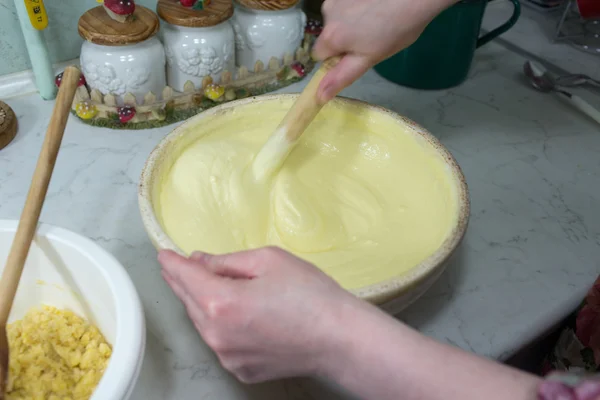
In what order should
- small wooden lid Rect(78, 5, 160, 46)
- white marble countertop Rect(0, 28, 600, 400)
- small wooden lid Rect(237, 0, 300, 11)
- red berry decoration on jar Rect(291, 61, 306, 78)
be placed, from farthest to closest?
red berry decoration on jar Rect(291, 61, 306, 78), small wooden lid Rect(237, 0, 300, 11), small wooden lid Rect(78, 5, 160, 46), white marble countertop Rect(0, 28, 600, 400)

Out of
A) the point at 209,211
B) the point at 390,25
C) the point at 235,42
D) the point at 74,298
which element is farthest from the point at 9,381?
the point at 235,42

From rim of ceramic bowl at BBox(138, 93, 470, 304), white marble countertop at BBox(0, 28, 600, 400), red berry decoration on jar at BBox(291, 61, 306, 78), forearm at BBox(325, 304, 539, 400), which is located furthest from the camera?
red berry decoration on jar at BBox(291, 61, 306, 78)

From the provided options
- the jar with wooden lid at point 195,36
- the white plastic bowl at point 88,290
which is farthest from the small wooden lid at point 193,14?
the white plastic bowl at point 88,290

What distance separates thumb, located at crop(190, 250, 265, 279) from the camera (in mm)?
412

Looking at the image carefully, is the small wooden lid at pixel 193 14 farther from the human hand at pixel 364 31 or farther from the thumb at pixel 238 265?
the thumb at pixel 238 265

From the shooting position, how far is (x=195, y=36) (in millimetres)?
862

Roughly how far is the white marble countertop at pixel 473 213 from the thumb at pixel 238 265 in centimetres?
20

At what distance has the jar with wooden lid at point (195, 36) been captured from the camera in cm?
85

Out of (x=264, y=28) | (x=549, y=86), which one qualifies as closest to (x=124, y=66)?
(x=264, y=28)

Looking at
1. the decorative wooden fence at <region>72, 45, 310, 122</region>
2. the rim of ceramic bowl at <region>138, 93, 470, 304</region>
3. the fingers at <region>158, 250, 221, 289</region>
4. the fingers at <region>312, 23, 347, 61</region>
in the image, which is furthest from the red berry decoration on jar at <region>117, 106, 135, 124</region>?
the fingers at <region>158, 250, 221, 289</region>

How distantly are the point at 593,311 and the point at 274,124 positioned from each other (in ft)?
1.60

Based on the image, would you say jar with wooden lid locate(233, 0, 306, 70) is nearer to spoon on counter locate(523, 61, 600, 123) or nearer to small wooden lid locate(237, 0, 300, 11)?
small wooden lid locate(237, 0, 300, 11)

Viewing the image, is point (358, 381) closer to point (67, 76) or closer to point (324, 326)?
point (324, 326)

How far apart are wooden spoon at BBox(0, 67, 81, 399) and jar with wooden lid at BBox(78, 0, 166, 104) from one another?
9.9 inches
